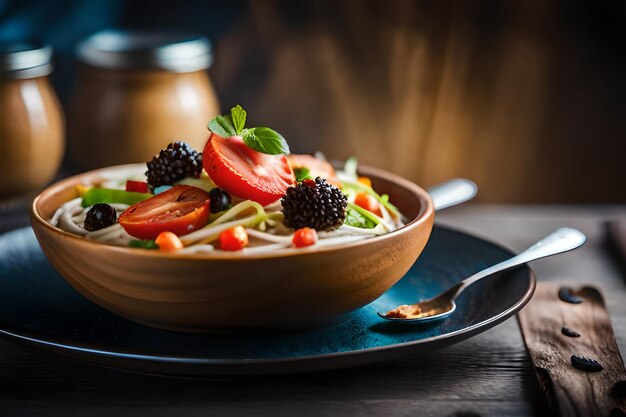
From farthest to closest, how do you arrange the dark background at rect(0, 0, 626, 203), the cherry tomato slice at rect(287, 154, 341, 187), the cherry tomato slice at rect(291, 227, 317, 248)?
1. the dark background at rect(0, 0, 626, 203)
2. the cherry tomato slice at rect(287, 154, 341, 187)
3. the cherry tomato slice at rect(291, 227, 317, 248)

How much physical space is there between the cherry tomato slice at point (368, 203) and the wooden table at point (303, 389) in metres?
0.40

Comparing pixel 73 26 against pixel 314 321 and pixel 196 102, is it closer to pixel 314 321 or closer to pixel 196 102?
pixel 196 102

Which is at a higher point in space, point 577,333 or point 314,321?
point 314,321

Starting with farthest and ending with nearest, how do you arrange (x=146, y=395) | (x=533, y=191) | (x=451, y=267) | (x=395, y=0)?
(x=533, y=191), (x=395, y=0), (x=451, y=267), (x=146, y=395)

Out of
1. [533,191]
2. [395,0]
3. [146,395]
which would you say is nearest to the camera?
[146,395]

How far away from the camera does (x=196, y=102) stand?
10.7 feet

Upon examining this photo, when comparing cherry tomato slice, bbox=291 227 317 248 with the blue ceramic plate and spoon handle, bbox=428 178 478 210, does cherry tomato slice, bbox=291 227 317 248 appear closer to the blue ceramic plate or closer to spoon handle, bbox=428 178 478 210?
the blue ceramic plate

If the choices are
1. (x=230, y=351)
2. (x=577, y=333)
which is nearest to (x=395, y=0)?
(x=577, y=333)

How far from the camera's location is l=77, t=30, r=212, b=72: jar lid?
3.15 metres

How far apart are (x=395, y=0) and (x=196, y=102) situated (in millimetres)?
1040

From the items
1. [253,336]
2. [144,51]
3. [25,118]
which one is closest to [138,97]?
[144,51]

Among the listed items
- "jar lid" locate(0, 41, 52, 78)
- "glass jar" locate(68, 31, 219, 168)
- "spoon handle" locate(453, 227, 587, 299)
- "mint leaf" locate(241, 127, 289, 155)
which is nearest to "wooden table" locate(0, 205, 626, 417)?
"spoon handle" locate(453, 227, 587, 299)

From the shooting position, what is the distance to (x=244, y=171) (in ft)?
6.40

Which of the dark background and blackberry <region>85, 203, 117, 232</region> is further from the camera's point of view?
the dark background
